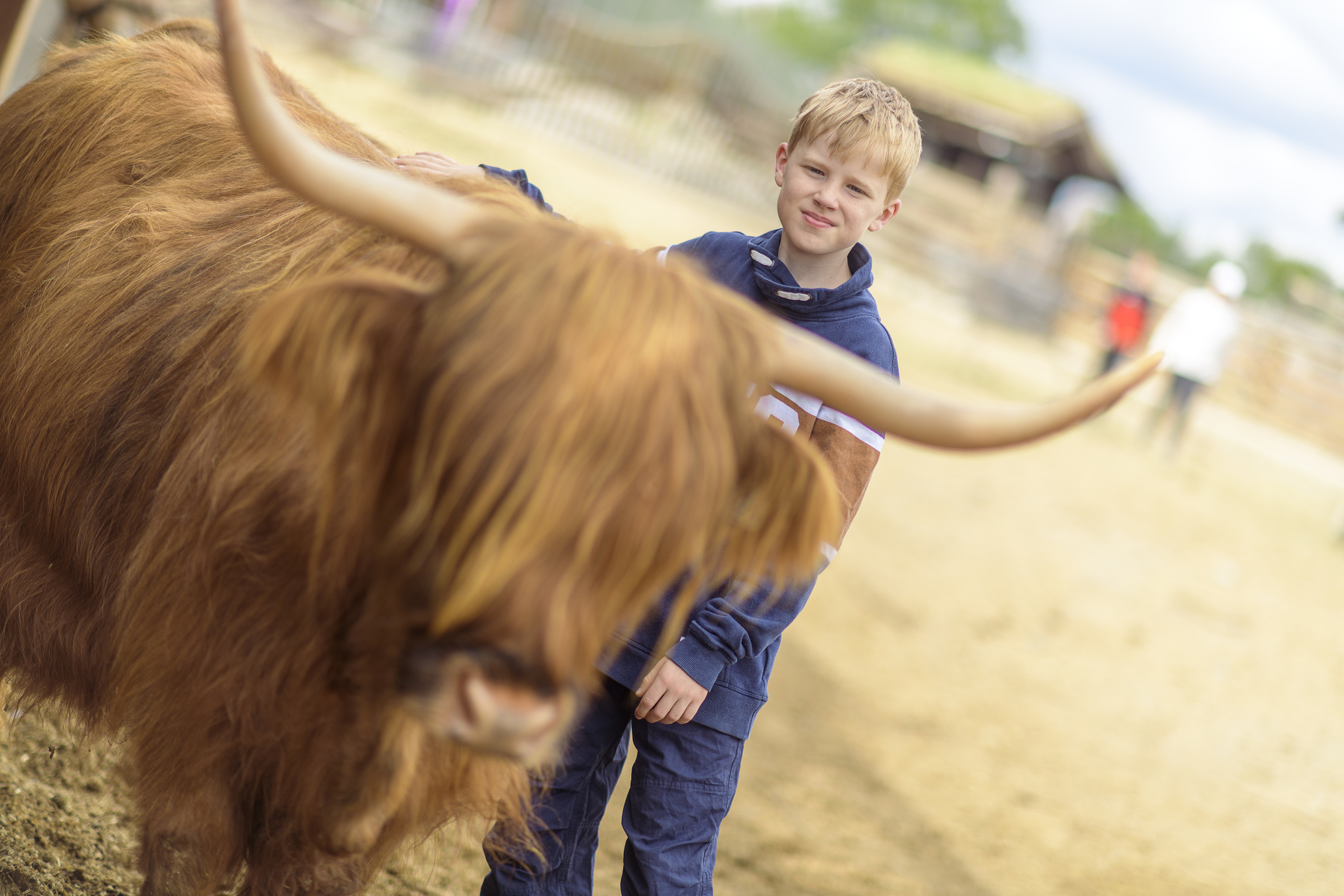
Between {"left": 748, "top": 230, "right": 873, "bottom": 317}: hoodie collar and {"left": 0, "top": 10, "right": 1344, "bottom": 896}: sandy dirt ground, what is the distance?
1.39 feet

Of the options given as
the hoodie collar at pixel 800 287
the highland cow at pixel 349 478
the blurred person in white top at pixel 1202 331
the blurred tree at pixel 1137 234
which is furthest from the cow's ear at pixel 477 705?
the blurred tree at pixel 1137 234

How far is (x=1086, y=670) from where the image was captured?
6523 millimetres

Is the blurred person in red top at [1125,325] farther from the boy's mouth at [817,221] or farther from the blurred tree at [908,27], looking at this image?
the blurred tree at [908,27]

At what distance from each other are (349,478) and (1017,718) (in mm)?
4794

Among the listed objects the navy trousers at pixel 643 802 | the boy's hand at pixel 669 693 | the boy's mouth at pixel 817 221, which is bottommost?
the navy trousers at pixel 643 802

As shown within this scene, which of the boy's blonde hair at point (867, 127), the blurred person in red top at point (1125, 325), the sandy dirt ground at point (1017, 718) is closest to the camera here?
the boy's blonde hair at point (867, 127)

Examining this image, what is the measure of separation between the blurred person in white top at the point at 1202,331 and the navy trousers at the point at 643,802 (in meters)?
11.7

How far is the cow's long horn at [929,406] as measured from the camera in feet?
4.68

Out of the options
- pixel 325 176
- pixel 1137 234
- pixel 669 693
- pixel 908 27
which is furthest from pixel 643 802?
pixel 1137 234

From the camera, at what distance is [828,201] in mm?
2041

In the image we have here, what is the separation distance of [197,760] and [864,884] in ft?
8.52

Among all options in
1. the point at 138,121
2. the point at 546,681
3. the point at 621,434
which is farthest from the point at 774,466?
the point at 138,121

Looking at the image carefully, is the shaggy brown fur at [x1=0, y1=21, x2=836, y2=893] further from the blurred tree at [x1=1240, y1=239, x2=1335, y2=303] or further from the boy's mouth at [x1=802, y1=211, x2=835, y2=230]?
the blurred tree at [x1=1240, y1=239, x2=1335, y2=303]

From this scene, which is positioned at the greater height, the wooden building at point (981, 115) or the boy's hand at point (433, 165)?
the wooden building at point (981, 115)
